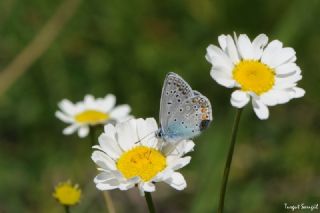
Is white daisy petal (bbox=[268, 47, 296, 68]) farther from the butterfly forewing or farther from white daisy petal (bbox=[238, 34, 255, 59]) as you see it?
the butterfly forewing

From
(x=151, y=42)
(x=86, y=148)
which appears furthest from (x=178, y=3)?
(x=86, y=148)

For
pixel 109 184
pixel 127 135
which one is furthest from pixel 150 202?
pixel 127 135

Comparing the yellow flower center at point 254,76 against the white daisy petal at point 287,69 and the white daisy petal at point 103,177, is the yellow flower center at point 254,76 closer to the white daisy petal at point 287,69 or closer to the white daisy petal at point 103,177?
the white daisy petal at point 287,69

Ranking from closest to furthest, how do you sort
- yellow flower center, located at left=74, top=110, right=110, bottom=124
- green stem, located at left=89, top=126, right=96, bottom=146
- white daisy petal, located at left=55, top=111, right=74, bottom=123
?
green stem, located at left=89, top=126, right=96, bottom=146
yellow flower center, located at left=74, top=110, right=110, bottom=124
white daisy petal, located at left=55, top=111, right=74, bottom=123

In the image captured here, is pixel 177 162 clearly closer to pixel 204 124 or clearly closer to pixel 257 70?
pixel 204 124

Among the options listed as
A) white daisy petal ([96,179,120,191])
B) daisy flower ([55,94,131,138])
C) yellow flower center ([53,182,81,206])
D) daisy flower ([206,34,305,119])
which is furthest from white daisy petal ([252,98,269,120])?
daisy flower ([55,94,131,138])
